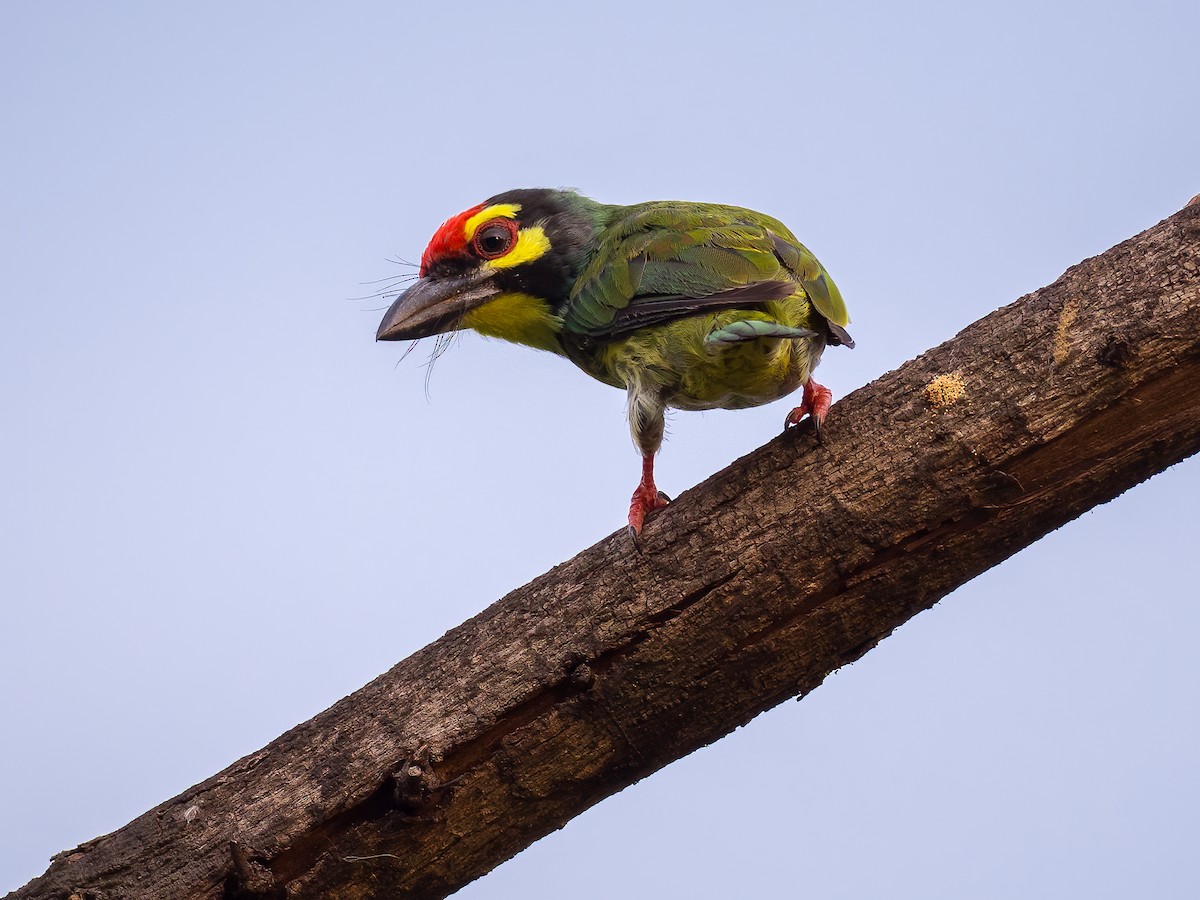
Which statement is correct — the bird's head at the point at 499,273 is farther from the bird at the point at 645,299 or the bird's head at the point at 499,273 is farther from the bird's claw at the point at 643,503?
the bird's claw at the point at 643,503

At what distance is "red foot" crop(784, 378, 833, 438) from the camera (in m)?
3.67

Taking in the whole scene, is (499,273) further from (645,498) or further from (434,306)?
(645,498)

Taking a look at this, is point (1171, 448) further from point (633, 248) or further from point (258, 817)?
point (258, 817)

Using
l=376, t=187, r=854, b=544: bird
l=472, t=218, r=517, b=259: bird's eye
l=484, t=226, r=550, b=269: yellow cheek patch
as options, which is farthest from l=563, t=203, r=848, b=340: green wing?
l=472, t=218, r=517, b=259: bird's eye

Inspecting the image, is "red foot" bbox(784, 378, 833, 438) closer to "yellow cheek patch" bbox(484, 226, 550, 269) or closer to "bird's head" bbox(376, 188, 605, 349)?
"bird's head" bbox(376, 188, 605, 349)

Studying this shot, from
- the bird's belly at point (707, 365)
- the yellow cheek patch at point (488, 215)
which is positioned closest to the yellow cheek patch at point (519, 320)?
the yellow cheek patch at point (488, 215)

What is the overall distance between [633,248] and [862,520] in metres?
1.57

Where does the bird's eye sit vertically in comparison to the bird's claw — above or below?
above

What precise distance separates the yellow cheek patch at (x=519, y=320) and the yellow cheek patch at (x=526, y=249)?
0.14 metres

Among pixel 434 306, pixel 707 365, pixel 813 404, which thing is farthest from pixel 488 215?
pixel 813 404

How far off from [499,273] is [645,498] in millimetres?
1323

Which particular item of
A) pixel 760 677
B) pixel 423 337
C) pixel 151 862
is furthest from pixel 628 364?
pixel 151 862

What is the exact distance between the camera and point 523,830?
3.59m

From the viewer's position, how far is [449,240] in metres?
4.89
